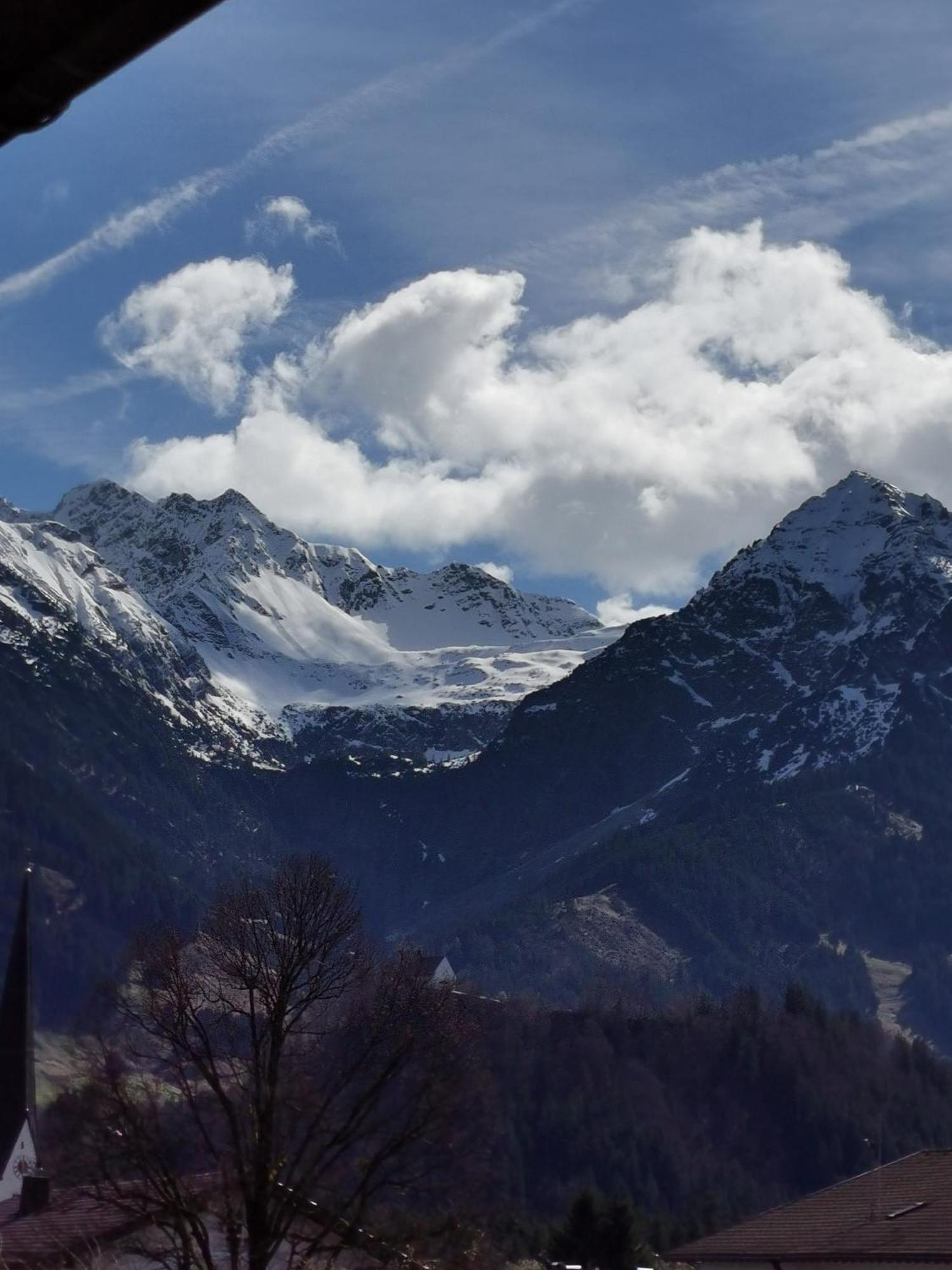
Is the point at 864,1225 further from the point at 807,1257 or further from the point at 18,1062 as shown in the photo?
the point at 18,1062

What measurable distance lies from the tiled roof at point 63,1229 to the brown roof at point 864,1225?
15.9m

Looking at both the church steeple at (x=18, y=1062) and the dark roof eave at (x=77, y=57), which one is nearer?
the dark roof eave at (x=77, y=57)

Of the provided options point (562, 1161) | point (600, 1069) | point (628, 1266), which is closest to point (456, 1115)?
point (628, 1266)

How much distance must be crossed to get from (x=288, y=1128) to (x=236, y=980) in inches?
198

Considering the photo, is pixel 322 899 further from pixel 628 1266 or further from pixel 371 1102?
pixel 628 1266

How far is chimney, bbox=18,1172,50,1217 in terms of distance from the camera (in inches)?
1836

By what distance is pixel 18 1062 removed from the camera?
259 feet

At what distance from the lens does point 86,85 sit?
13.1 feet

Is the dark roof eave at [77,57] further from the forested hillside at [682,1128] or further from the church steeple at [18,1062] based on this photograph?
the forested hillside at [682,1128]

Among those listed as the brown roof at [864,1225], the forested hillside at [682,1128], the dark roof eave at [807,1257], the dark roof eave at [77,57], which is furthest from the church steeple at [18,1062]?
the forested hillside at [682,1128]

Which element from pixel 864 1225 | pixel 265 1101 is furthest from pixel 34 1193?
pixel 265 1101

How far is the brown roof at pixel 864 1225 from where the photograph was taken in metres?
40.2

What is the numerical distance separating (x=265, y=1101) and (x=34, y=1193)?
922 inches

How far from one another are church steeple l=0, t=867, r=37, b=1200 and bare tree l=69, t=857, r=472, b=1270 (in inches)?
1417
